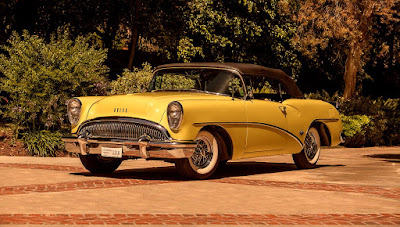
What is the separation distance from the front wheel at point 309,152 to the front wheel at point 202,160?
2.68 metres

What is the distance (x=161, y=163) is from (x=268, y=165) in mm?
2098

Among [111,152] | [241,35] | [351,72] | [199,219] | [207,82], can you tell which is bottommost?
[199,219]

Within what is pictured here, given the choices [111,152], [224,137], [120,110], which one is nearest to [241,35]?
[224,137]

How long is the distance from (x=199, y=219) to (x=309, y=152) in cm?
638

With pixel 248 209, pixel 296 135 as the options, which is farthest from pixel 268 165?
pixel 248 209

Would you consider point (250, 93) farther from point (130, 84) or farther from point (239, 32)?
point (239, 32)

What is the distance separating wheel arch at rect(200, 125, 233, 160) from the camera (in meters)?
11.1

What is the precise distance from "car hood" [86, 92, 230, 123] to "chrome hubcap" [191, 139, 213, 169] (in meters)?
0.71

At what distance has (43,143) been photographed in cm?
1595

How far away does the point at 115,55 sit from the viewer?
29281 mm

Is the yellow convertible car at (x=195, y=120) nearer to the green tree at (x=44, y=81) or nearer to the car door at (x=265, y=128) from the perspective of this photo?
the car door at (x=265, y=128)

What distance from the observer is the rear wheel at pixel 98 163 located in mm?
11797

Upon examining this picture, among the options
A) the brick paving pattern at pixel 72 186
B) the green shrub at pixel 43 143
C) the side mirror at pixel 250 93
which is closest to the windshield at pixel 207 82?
the side mirror at pixel 250 93

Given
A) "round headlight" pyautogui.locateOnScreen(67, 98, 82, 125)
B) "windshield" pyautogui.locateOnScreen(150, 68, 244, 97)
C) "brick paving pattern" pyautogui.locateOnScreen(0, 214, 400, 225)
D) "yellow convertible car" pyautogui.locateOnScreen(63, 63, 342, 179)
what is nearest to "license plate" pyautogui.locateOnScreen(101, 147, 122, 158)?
"yellow convertible car" pyautogui.locateOnScreen(63, 63, 342, 179)
